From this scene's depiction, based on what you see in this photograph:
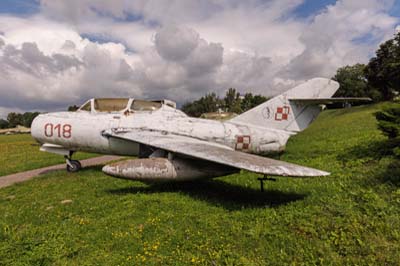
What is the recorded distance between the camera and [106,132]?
7.75 m

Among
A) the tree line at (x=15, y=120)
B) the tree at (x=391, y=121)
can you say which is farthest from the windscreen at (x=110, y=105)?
the tree line at (x=15, y=120)

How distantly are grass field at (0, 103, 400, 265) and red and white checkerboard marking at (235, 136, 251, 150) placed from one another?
4.81 ft

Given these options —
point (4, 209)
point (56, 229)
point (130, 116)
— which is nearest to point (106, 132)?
point (130, 116)

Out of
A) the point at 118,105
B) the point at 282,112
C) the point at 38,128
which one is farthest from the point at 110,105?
the point at 282,112

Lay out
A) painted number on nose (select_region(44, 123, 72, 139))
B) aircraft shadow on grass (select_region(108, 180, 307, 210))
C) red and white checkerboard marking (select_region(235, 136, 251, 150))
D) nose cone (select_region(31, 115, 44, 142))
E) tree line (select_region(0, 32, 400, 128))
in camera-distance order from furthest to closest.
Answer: tree line (select_region(0, 32, 400, 128)) → nose cone (select_region(31, 115, 44, 142)) → painted number on nose (select_region(44, 123, 72, 139)) → red and white checkerboard marking (select_region(235, 136, 251, 150)) → aircraft shadow on grass (select_region(108, 180, 307, 210))

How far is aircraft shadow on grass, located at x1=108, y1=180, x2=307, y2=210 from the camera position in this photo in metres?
5.11

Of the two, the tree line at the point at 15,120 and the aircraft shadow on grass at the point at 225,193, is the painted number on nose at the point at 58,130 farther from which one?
the tree line at the point at 15,120

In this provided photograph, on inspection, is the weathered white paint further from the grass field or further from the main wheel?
the grass field

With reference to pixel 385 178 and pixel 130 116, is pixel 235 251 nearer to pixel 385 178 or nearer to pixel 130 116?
pixel 385 178

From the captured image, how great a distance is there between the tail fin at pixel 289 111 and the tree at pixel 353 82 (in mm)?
53662

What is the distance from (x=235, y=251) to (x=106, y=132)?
5855mm

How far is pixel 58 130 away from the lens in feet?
26.7

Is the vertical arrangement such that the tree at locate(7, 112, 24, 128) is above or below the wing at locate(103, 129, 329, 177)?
above

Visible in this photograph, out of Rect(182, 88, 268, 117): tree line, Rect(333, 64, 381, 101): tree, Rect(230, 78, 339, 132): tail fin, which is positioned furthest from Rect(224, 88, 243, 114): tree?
Rect(230, 78, 339, 132): tail fin
